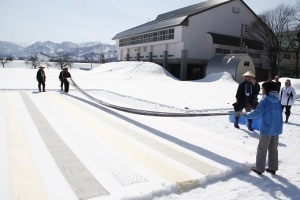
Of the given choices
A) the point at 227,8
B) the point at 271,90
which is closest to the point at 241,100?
the point at 271,90

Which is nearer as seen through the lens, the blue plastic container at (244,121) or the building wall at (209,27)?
the blue plastic container at (244,121)

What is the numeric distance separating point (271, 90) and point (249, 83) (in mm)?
3640

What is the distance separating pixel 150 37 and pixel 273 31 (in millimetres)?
19982

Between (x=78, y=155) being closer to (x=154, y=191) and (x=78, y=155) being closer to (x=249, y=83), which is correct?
(x=154, y=191)

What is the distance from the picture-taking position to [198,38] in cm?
3897

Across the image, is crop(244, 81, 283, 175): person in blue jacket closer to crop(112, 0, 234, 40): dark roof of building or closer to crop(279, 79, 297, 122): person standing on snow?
crop(279, 79, 297, 122): person standing on snow

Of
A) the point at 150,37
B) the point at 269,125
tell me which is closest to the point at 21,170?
the point at 269,125

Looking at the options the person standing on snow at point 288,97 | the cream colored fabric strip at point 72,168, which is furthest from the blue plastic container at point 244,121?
the cream colored fabric strip at point 72,168

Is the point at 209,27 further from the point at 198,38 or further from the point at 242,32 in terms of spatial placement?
the point at 242,32

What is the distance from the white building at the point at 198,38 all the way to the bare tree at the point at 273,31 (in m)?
1.73

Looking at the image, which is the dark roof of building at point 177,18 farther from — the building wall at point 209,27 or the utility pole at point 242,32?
the utility pole at point 242,32

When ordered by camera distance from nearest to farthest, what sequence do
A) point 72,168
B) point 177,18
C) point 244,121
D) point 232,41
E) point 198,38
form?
point 72,168, point 244,121, point 177,18, point 198,38, point 232,41

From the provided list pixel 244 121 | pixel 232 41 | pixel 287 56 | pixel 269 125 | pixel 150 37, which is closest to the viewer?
pixel 269 125

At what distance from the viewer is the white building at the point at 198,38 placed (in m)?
38.0
